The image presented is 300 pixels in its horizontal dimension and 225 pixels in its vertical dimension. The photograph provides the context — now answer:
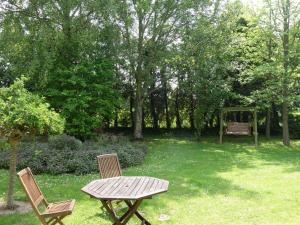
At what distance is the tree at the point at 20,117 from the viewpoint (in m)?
6.31

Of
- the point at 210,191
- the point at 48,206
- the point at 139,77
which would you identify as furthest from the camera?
the point at 139,77

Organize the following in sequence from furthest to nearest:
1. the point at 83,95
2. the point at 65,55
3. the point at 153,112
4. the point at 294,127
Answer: the point at 153,112 < the point at 294,127 < the point at 65,55 < the point at 83,95

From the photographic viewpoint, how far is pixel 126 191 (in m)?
5.01

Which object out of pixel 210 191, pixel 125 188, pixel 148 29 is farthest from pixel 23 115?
pixel 148 29

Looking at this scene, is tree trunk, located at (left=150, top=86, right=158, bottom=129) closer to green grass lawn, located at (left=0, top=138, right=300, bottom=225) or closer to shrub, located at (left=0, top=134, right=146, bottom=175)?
green grass lawn, located at (left=0, top=138, right=300, bottom=225)

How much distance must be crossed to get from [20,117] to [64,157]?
526 centimetres

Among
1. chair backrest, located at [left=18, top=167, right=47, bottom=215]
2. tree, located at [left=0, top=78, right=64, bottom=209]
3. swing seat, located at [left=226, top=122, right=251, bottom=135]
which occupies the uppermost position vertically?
tree, located at [left=0, top=78, right=64, bottom=209]

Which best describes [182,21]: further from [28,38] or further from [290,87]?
[28,38]

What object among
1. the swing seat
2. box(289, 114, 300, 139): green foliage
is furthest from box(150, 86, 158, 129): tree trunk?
box(289, 114, 300, 139): green foliage

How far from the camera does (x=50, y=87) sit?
1551 centimetres

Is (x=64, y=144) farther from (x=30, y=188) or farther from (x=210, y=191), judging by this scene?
(x=30, y=188)

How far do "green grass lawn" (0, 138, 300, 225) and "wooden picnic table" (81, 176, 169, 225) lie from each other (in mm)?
902

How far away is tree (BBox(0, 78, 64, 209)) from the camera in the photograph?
6309 millimetres

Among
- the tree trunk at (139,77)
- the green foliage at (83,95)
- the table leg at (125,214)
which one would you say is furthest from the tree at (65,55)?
the table leg at (125,214)
